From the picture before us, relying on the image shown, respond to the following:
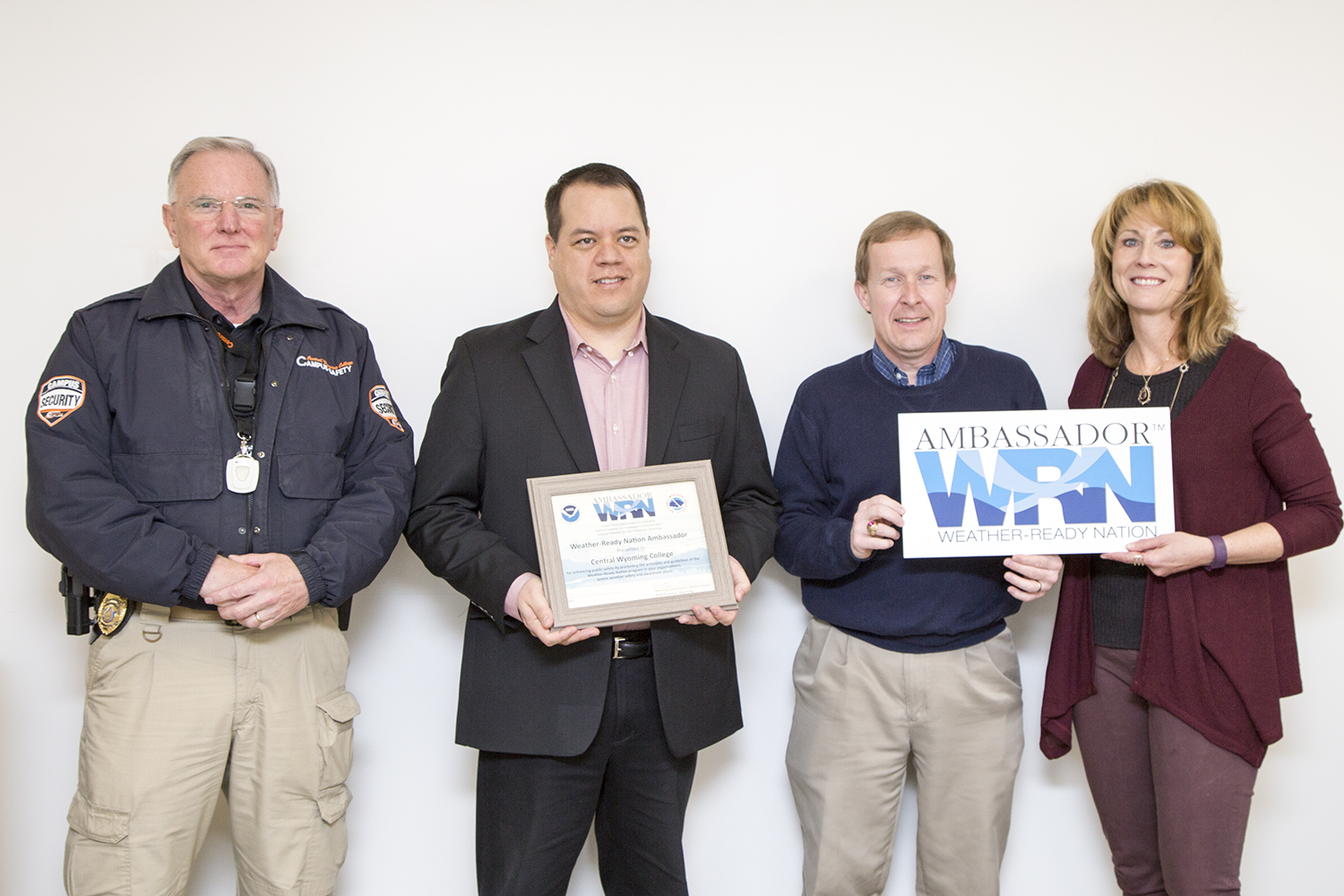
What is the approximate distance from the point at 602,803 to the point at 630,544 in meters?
0.76

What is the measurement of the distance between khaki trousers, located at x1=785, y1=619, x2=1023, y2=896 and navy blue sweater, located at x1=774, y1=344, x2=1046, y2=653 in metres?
0.07

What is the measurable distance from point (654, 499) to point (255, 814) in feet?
3.86

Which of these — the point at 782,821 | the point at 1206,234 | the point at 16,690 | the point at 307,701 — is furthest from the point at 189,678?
the point at 1206,234

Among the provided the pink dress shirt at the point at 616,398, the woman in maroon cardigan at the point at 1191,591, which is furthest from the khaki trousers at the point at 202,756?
the woman in maroon cardigan at the point at 1191,591

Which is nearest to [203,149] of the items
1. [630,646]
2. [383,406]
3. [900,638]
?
[383,406]

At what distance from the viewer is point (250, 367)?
2.13 metres

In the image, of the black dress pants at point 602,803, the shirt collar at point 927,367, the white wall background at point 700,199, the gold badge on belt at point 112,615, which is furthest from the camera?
the white wall background at point 700,199

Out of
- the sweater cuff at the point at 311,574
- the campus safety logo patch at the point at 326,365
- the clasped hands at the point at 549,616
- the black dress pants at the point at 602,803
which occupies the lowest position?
the black dress pants at the point at 602,803

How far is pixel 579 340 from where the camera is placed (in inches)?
89.5

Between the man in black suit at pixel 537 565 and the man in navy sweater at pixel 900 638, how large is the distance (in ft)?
0.89

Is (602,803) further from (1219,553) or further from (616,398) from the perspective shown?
(1219,553)

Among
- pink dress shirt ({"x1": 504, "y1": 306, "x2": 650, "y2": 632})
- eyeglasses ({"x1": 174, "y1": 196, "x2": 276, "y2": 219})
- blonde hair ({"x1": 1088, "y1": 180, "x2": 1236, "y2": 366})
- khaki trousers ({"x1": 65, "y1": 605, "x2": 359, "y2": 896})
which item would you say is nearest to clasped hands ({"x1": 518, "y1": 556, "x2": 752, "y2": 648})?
pink dress shirt ({"x1": 504, "y1": 306, "x2": 650, "y2": 632})

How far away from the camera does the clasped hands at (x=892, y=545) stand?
2168 millimetres

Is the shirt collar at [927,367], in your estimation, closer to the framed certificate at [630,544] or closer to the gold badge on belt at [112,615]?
the framed certificate at [630,544]
